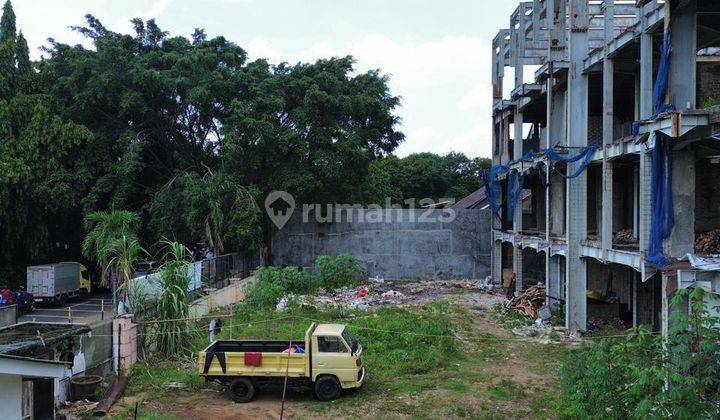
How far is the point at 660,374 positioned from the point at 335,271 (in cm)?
1807

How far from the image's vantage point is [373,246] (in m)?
28.2

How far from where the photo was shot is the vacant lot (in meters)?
10.7

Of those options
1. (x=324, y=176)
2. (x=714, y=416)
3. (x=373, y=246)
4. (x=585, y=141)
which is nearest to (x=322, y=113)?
(x=324, y=176)

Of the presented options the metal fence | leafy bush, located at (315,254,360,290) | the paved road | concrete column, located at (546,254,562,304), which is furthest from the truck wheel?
the paved road

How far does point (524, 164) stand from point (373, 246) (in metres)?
9.10

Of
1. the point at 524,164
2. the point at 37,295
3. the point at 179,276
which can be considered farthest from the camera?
the point at 37,295

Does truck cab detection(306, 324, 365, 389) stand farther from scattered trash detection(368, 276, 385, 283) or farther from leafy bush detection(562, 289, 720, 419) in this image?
scattered trash detection(368, 276, 385, 283)

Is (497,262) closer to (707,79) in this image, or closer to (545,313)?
(545,313)

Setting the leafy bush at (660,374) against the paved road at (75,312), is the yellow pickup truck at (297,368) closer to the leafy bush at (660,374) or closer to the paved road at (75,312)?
the leafy bush at (660,374)

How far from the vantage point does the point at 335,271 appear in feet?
78.4

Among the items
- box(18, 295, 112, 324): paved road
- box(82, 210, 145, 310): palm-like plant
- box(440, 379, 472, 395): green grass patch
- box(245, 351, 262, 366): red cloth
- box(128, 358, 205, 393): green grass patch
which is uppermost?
box(82, 210, 145, 310): palm-like plant

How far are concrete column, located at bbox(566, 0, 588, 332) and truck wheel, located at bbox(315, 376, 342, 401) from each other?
8.69 metres

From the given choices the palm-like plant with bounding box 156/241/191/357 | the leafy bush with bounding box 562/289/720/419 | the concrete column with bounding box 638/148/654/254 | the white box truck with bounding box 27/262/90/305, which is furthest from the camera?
the white box truck with bounding box 27/262/90/305

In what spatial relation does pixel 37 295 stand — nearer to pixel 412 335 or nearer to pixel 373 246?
pixel 373 246
